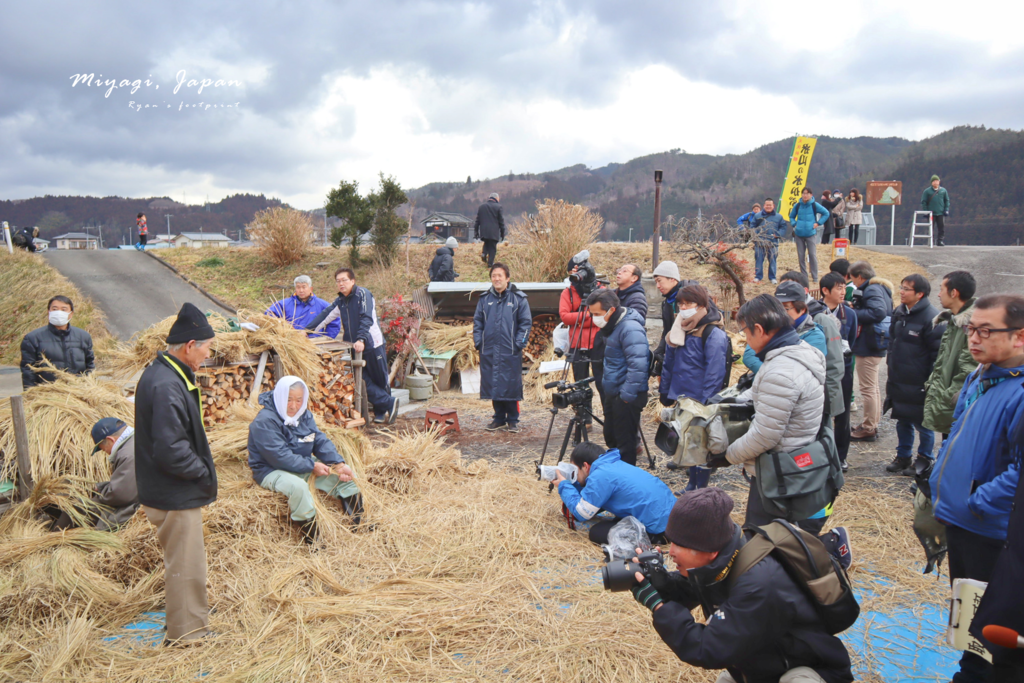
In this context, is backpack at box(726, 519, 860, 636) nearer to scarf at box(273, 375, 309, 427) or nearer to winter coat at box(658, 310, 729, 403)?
winter coat at box(658, 310, 729, 403)

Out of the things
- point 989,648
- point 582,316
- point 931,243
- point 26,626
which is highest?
point 931,243

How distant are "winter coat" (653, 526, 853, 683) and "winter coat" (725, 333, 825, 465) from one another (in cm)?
96

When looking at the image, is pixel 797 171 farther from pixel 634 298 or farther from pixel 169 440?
pixel 169 440

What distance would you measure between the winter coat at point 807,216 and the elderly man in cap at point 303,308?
8.08m

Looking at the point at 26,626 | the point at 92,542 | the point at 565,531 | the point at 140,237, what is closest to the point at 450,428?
the point at 565,531

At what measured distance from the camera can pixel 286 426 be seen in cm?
375

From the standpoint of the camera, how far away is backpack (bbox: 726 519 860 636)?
168cm

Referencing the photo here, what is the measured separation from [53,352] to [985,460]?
21.2 ft

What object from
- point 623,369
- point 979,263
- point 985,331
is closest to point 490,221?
point 623,369

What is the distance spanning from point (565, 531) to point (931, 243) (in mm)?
16533

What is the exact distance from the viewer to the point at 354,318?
6.59 meters

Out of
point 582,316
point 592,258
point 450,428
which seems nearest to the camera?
point 582,316

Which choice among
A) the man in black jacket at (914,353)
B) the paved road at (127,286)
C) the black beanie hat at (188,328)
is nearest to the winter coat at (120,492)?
the black beanie hat at (188,328)

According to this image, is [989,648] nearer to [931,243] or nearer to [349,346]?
[349,346]
